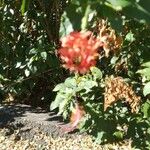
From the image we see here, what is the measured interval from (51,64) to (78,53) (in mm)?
2694

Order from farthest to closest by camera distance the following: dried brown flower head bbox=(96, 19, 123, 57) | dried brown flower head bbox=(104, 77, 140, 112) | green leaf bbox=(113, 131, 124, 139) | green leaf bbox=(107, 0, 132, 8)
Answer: green leaf bbox=(113, 131, 124, 139)
dried brown flower head bbox=(104, 77, 140, 112)
dried brown flower head bbox=(96, 19, 123, 57)
green leaf bbox=(107, 0, 132, 8)

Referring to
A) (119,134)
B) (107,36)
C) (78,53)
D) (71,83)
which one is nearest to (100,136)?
(119,134)

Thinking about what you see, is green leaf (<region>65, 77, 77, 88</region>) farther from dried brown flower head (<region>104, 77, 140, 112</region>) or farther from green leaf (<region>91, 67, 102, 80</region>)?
dried brown flower head (<region>104, 77, 140, 112</region>)

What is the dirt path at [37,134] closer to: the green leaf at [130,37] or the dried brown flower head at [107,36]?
the green leaf at [130,37]

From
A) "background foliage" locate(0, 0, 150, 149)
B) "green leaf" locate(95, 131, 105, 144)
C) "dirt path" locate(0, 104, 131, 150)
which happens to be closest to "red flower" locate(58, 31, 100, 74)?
"background foliage" locate(0, 0, 150, 149)

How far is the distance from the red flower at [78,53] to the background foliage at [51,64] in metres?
1.16

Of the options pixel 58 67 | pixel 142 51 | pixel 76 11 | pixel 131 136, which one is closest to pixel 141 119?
pixel 131 136

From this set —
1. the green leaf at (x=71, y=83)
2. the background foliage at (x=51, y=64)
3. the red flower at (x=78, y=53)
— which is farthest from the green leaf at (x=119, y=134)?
the red flower at (x=78, y=53)

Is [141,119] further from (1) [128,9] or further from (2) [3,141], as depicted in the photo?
(1) [128,9]

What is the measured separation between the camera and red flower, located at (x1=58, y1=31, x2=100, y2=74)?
94 cm

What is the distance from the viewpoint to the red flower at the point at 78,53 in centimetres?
94

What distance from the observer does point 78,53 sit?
0.95m

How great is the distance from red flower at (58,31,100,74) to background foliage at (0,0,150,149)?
116 cm

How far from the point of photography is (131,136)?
2.79 m
